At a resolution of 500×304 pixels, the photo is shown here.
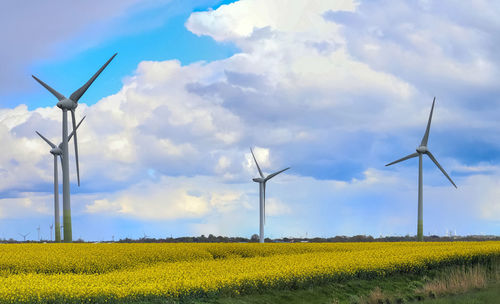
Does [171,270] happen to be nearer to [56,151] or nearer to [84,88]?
[84,88]

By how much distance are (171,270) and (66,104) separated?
3196 centimetres

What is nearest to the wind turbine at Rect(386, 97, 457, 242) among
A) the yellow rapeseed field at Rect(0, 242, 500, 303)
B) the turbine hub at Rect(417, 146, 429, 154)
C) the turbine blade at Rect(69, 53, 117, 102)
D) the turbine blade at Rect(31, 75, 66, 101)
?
the turbine hub at Rect(417, 146, 429, 154)

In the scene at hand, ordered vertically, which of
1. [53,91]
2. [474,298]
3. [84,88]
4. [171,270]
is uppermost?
[53,91]

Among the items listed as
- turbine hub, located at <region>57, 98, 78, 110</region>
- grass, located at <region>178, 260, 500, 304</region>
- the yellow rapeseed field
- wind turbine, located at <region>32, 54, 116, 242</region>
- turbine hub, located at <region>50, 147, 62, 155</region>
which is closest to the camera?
the yellow rapeseed field

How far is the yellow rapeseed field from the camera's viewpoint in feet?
62.2

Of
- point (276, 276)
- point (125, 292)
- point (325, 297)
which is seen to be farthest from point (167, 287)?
point (325, 297)

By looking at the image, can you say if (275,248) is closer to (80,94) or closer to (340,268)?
A: (340,268)

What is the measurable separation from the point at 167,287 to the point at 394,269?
570 inches

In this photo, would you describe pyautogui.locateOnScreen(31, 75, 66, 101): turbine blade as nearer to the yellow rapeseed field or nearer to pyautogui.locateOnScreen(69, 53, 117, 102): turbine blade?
pyautogui.locateOnScreen(69, 53, 117, 102): turbine blade

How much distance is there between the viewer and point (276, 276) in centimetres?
Result: 2306

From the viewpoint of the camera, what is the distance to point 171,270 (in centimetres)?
2480

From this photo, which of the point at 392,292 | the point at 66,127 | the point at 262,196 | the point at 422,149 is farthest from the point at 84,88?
the point at 422,149

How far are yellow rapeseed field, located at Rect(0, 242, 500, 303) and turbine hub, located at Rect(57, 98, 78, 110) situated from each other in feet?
69.5

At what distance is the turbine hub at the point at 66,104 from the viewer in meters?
51.7
